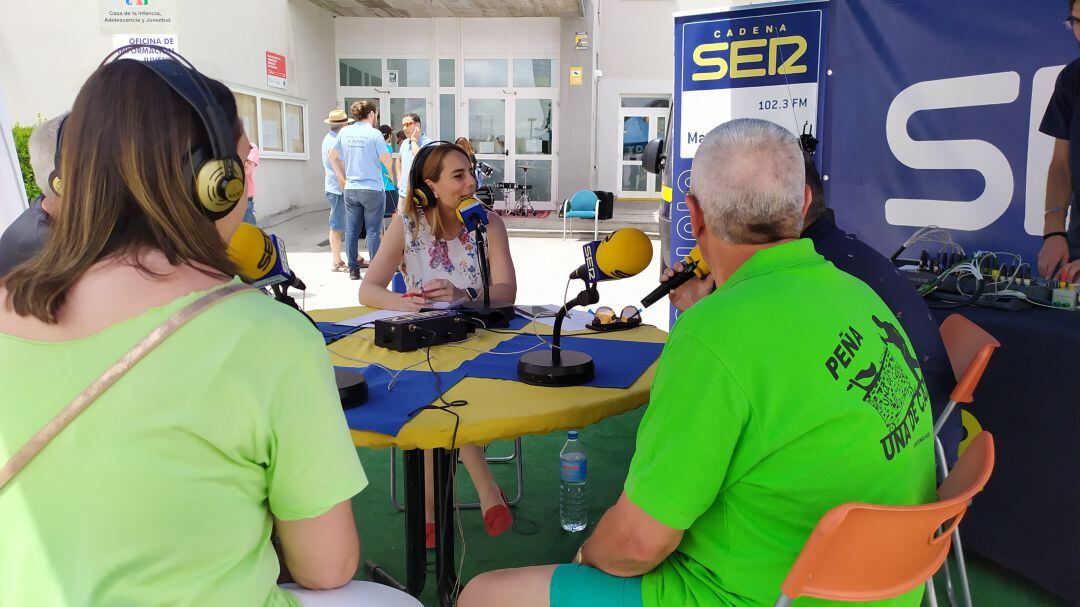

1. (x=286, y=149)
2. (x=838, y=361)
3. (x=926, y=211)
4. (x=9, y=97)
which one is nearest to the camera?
(x=838, y=361)

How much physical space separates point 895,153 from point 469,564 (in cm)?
332

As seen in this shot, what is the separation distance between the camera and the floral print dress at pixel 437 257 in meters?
3.34

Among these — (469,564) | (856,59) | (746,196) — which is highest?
(856,59)

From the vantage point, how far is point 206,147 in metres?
1.11

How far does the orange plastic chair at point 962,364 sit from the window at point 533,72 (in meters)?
14.8

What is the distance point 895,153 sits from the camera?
4348 millimetres

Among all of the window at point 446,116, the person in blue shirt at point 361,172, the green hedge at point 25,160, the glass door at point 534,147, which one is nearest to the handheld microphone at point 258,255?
the person in blue shirt at point 361,172

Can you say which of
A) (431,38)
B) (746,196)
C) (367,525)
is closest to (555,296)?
(367,525)

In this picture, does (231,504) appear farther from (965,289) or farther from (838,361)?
(965,289)

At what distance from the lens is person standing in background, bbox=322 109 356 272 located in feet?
27.8

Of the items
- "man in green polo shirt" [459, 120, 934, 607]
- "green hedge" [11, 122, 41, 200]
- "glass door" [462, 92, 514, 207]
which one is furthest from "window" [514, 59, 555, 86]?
"man in green polo shirt" [459, 120, 934, 607]

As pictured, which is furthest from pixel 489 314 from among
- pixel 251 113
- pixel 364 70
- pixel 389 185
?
pixel 364 70

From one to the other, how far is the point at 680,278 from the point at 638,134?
1601 cm

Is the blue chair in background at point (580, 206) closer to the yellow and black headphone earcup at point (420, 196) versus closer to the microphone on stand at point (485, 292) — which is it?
the yellow and black headphone earcup at point (420, 196)
